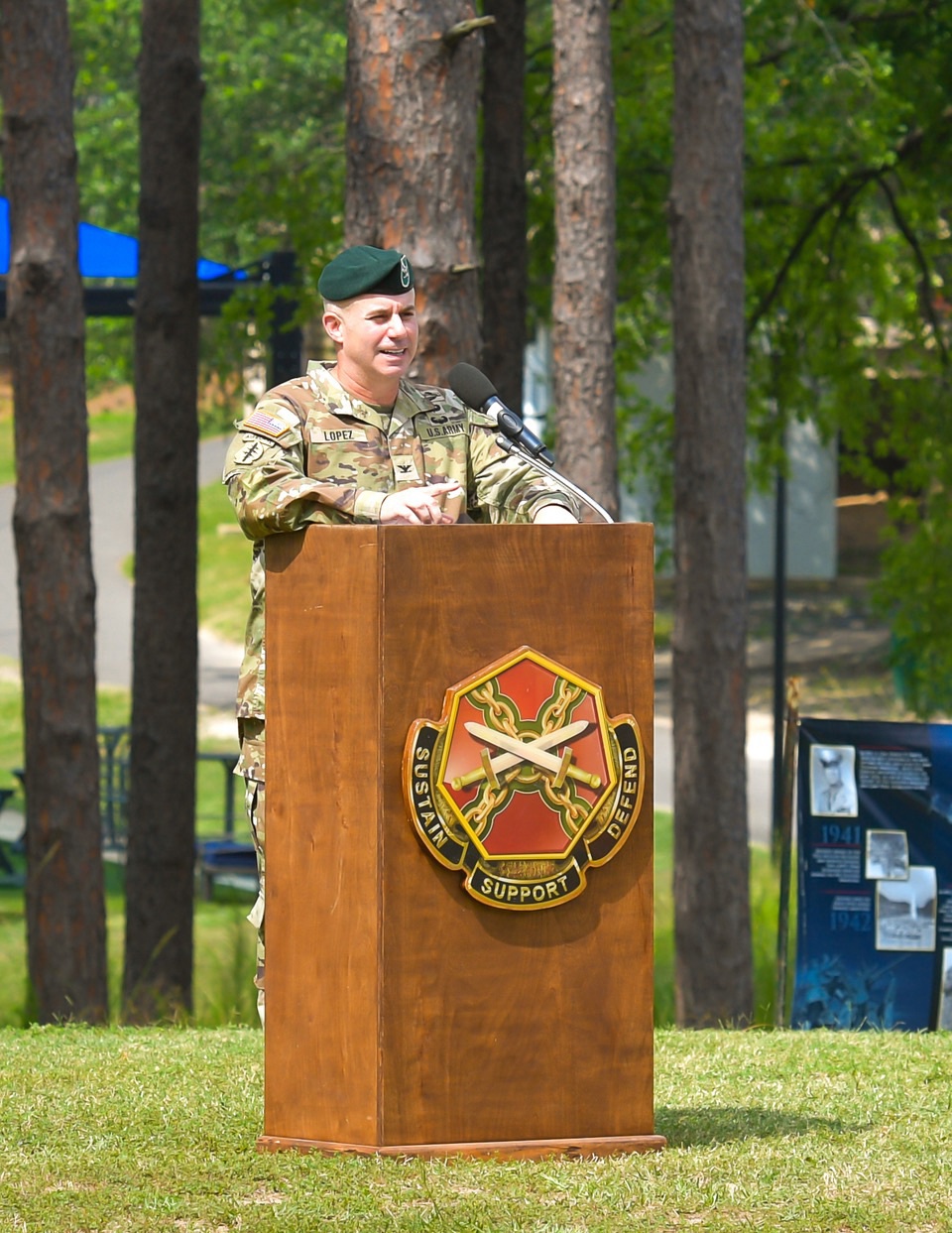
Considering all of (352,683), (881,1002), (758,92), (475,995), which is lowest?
(881,1002)

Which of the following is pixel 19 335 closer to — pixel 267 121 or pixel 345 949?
pixel 345 949

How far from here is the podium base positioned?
4449mm

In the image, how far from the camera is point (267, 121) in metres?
30.0

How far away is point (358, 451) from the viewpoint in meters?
4.74

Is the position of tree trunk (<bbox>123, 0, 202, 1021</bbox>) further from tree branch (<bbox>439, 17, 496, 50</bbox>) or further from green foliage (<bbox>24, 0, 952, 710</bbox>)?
tree branch (<bbox>439, 17, 496, 50</bbox>)

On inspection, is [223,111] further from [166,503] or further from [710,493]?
[710,493]

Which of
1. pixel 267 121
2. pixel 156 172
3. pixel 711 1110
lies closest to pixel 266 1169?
pixel 711 1110

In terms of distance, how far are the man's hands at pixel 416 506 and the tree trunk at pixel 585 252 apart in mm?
6701

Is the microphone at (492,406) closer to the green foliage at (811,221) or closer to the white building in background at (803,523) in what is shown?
the green foliage at (811,221)

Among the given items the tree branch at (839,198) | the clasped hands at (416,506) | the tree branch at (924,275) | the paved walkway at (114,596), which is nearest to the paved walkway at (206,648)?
the paved walkway at (114,596)

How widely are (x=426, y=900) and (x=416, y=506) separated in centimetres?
86


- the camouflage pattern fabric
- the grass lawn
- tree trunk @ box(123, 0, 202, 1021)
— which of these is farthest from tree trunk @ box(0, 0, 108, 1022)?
the camouflage pattern fabric

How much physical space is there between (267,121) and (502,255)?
18163 mm

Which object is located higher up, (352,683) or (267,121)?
(267,121)
